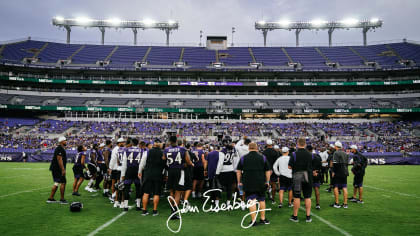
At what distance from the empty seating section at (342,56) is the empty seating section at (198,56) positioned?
27.5 m

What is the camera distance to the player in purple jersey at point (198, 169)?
935 cm

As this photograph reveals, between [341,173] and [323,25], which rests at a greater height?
[323,25]

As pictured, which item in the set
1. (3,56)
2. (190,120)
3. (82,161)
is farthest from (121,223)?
(3,56)

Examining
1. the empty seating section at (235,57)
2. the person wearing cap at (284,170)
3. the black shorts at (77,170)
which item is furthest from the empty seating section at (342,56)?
the black shorts at (77,170)

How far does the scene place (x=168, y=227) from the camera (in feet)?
20.3

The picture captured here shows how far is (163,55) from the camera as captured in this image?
58750mm

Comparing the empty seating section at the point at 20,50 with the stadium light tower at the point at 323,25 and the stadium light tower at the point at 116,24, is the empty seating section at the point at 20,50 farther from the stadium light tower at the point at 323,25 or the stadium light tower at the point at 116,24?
the stadium light tower at the point at 323,25

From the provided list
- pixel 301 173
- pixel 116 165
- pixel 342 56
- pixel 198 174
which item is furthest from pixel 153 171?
pixel 342 56

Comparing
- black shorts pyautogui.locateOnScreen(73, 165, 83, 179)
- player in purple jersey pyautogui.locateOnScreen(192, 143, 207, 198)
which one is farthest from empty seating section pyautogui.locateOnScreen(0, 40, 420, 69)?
player in purple jersey pyautogui.locateOnScreen(192, 143, 207, 198)

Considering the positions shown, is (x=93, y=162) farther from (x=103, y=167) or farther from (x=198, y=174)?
(x=198, y=174)

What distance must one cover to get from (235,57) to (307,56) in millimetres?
17098

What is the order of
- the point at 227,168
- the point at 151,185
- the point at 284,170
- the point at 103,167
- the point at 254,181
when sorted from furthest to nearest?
the point at 103,167
the point at 227,168
the point at 284,170
the point at 151,185
the point at 254,181

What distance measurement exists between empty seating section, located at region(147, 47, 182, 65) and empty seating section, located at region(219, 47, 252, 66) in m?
10.9

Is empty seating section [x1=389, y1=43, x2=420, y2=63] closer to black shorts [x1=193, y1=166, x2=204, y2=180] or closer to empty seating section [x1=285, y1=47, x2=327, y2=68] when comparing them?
empty seating section [x1=285, y1=47, x2=327, y2=68]
